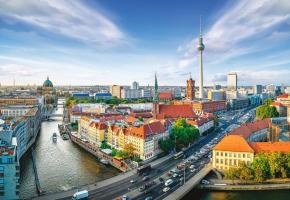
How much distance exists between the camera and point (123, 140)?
5872 cm

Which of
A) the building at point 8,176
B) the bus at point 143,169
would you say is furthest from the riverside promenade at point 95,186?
the building at point 8,176

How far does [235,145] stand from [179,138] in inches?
643

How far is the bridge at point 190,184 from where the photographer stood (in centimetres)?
3631

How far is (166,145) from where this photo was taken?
55906mm

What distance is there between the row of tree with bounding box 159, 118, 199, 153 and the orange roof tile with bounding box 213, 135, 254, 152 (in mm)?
12304

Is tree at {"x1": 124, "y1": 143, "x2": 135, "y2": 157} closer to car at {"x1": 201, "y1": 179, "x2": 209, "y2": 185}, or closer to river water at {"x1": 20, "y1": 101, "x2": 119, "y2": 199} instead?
river water at {"x1": 20, "y1": 101, "x2": 119, "y2": 199}

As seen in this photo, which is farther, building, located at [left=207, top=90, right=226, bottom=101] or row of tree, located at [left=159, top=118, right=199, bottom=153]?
building, located at [left=207, top=90, right=226, bottom=101]

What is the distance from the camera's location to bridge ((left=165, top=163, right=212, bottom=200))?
3631cm

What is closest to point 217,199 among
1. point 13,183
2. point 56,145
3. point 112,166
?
point 112,166

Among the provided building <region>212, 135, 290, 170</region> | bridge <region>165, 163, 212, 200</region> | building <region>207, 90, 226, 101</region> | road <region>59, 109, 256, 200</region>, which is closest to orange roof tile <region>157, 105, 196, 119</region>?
road <region>59, 109, 256, 200</region>

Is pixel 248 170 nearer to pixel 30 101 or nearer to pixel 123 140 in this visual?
pixel 123 140

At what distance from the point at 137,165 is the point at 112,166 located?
566cm

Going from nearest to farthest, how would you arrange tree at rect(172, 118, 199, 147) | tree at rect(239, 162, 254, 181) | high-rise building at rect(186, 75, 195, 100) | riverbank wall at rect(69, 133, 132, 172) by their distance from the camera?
tree at rect(239, 162, 254, 181) → riverbank wall at rect(69, 133, 132, 172) → tree at rect(172, 118, 199, 147) → high-rise building at rect(186, 75, 195, 100)

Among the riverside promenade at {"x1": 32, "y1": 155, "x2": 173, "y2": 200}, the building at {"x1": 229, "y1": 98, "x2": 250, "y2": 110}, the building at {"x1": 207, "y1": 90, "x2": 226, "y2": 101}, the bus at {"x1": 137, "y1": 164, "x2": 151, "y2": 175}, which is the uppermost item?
the building at {"x1": 207, "y1": 90, "x2": 226, "y2": 101}
